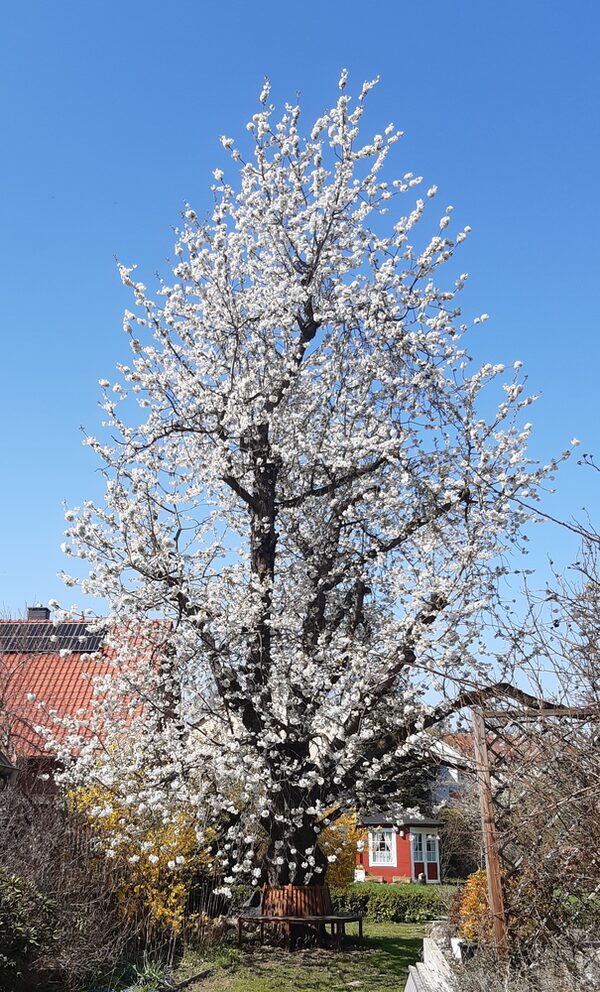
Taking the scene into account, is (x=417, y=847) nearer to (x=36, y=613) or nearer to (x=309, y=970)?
(x=36, y=613)

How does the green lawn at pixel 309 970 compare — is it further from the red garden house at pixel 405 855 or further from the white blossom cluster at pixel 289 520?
the red garden house at pixel 405 855

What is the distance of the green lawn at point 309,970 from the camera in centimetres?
1040

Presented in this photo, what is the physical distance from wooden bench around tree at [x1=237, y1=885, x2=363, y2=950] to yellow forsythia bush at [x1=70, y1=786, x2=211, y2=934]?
4.30 ft

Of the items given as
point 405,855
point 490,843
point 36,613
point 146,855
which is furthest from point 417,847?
point 490,843

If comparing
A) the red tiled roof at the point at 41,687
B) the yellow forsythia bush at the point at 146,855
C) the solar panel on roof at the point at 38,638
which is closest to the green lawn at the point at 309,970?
the yellow forsythia bush at the point at 146,855

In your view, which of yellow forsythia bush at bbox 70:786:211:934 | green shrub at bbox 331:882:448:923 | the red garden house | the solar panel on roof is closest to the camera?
yellow forsythia bush at bbox 70:786:211:934

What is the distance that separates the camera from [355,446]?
12461 millimetres

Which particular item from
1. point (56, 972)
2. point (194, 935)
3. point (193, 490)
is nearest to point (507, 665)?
point (56, 972)

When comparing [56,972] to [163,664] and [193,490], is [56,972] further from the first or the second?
[193,490]

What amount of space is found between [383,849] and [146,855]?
95.4 feet

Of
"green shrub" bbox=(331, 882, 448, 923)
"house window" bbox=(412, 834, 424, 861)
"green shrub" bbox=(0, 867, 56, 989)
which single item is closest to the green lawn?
"green shrub" bbox=(0, 867, 56, 989)

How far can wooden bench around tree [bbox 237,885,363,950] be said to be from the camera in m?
12.6

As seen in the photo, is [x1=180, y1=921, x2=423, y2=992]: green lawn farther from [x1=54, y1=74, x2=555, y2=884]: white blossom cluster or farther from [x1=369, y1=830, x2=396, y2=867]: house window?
[x1=369, y1=830, x2=396, y2=867]: house window

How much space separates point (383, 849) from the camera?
38312 millimetres
